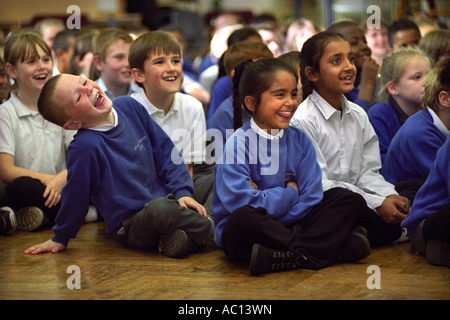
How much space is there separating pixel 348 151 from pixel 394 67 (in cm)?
63

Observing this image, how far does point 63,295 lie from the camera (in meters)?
1.70

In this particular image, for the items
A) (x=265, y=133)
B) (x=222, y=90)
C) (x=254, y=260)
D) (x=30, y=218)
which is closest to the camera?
(x=254, y=260)

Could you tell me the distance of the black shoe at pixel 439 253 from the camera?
189 cm

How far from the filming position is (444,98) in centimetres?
220

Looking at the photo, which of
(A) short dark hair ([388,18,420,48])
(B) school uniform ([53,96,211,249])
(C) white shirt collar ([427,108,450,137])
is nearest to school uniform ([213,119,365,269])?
(B) school uniform ([53,96,211,249])

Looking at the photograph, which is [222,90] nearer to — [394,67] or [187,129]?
[187,129]

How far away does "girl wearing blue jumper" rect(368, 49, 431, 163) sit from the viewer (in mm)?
2664

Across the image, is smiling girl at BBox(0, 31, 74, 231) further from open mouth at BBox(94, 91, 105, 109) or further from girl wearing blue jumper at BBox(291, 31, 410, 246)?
girl wearing blue jumper at BBox(291, 31, 410, 246)

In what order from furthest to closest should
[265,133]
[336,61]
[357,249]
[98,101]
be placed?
1. [336,61]
2. [98,101]
3. [265,133]
4. [357,249]

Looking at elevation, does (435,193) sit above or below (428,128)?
below

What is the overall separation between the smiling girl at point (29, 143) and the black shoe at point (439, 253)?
59.2 inches
